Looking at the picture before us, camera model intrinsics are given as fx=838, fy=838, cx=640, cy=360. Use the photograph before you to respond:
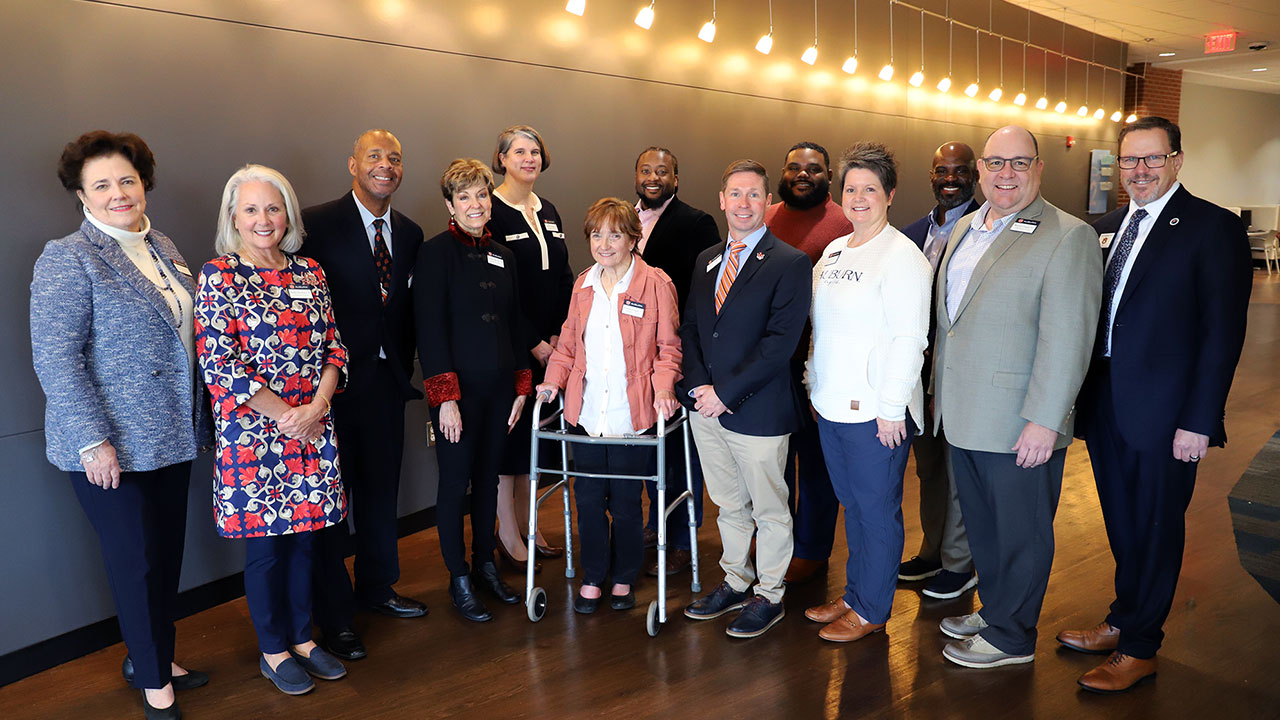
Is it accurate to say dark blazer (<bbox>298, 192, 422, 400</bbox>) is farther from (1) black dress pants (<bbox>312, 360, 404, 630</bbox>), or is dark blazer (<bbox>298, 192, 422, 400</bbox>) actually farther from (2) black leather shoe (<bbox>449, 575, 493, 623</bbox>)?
(2) black leather shoe (<bbox>449, 575, 493, 623</bbox>)

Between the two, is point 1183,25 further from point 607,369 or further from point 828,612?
point 607,369

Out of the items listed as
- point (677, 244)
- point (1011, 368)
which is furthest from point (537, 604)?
point (1011, 368)

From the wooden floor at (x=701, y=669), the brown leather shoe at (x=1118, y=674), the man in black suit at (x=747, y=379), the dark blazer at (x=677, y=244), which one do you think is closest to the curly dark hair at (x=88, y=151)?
the wooden floor at (x=701, y=669)

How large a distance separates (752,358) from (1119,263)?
4.06ft

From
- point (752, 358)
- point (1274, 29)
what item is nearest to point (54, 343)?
point (752, 358)

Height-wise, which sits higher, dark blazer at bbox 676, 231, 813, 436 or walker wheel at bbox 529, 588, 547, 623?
dark blazer at bbox 676, 231, 813, 436

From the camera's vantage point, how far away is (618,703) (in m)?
2.72

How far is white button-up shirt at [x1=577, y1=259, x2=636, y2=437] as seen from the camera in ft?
10.5

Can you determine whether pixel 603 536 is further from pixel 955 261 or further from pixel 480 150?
pixel 480 150

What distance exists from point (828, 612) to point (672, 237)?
5.80ft

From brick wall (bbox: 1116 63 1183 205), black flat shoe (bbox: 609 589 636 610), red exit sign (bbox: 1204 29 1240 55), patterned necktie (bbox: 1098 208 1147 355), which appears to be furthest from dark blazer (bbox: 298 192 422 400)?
brick wall (bbox: 1116 63 1183 205)

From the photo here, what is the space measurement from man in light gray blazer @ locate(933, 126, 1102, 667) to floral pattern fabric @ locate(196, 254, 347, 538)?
2115 millimetres

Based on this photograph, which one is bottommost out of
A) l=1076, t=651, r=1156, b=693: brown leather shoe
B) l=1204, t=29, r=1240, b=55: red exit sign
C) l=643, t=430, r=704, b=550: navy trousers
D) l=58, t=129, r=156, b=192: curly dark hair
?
l=1076, t=651, r=1156, b=693: brown leather shoe

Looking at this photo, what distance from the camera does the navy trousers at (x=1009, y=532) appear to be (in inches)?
109
